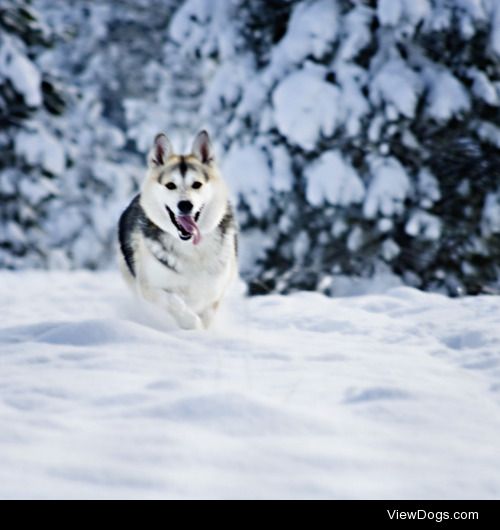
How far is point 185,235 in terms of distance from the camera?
551cm

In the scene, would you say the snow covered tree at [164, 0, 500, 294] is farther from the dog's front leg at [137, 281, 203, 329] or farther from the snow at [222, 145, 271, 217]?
the dog's front leg at [137, 281, 203, 329]

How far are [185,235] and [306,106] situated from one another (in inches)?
185

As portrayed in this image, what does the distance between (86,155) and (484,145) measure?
446 inches

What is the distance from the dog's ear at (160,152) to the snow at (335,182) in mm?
4400

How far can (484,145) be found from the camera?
988 cm

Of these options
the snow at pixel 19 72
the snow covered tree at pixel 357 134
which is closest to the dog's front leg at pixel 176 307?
the snow covered tree at pixel 357 134

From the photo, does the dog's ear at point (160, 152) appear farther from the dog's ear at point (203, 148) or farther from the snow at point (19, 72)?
the snow at point (19, 72)

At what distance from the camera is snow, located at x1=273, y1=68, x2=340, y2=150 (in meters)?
9.58

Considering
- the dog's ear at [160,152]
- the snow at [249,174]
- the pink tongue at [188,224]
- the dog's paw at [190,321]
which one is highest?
the snow at [249,174]

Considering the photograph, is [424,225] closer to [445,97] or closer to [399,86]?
[445,97]

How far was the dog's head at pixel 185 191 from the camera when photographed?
5465 millimetres

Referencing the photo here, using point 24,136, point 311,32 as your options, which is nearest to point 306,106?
point 311,32

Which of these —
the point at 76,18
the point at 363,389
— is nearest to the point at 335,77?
the point at 363,389

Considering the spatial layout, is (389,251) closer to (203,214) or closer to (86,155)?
(203,214)
